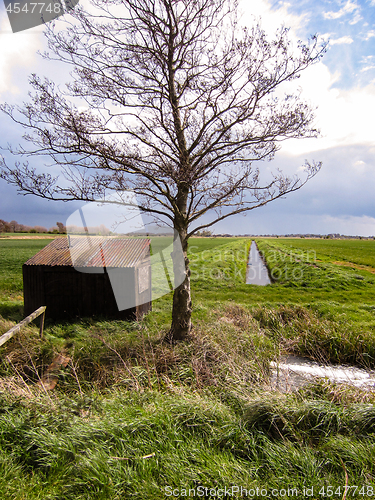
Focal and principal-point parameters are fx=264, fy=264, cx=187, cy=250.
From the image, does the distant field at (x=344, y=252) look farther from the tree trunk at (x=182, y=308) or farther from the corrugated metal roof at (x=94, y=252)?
the tree trunk at (x=182, y=308)

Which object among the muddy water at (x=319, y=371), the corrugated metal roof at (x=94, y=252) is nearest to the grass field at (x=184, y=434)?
the muddy water at (x=319, y=371)

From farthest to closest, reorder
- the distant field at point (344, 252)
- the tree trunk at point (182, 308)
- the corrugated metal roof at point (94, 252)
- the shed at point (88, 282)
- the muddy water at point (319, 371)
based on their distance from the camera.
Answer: the distant field at point (344, 252), the corrugated metal roof at point (94, 252), the shed at point (88, 282), the tree trunk at point (182, 308), the muddy water at point (319, 371)

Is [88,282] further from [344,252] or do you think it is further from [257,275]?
[344,252]

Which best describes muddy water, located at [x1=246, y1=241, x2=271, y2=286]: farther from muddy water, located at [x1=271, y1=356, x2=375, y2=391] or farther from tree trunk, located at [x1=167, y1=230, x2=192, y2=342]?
tree trunk, located at [x1=167, y1=230, x2=192, y2=342]

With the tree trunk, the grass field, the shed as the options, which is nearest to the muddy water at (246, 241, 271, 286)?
the shed

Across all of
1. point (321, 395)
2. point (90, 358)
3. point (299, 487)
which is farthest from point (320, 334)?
point (90, 358)

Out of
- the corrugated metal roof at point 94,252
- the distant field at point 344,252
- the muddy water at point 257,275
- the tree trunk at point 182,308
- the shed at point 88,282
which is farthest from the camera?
the distant field at point 344,252

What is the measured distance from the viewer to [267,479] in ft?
10.9

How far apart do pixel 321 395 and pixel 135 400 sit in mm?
3488

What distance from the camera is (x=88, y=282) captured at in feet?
35.7

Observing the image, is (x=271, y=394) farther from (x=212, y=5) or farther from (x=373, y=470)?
(x=212, y=5)

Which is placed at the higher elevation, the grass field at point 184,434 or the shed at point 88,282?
the shed at point 88,282

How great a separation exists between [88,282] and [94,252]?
135 centimetres

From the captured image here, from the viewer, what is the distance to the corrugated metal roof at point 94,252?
11.0m
